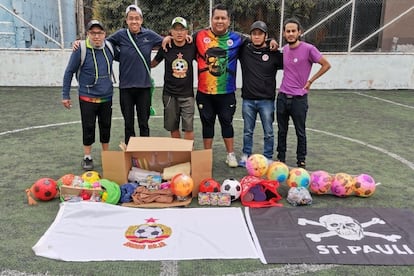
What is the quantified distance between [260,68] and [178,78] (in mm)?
988

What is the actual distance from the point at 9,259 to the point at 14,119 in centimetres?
512

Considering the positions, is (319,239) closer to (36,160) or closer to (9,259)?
(9,259)

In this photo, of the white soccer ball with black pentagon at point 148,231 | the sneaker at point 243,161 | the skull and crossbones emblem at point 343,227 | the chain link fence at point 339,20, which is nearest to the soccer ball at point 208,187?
the white soccer ball with black pentagon at point 148,231

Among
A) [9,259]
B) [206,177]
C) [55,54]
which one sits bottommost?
[9,259]

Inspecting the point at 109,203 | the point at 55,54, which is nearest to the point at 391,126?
the point at 109,203

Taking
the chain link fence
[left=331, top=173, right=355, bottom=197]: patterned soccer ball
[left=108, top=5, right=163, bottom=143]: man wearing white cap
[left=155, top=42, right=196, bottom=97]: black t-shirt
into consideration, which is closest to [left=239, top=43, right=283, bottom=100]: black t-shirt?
[left=155, top=42, right=196, bottom=97]: black t-shirt

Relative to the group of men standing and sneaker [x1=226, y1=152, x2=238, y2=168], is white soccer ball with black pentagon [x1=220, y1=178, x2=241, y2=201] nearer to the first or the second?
sneaker [x1=226, y1=152, x2=238, y2=168]

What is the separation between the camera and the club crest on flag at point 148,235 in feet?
10.7

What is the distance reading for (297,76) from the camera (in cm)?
489

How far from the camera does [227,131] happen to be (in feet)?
17.1

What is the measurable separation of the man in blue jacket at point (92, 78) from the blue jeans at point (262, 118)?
5.59 ft

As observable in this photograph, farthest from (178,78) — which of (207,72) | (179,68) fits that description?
(207,72)

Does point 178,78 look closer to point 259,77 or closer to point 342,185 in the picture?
point 259,77

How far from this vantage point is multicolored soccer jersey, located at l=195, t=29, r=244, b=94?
15.9ft
